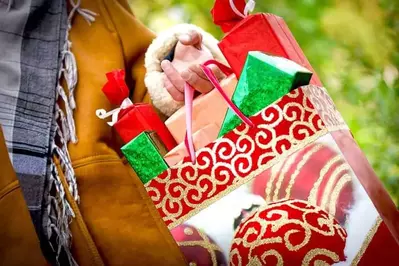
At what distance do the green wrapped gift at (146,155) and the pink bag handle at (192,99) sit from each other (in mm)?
44

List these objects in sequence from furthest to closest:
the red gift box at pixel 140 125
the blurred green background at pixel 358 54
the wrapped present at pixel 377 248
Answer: the blurred green background at pixel 358 54, the red gift box at pixel 140 125, the wrapped present at pixel 377 248

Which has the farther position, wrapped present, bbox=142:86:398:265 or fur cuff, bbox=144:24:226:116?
fur cuff, bbox=144:24:226:116

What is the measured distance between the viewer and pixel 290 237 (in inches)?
28.1

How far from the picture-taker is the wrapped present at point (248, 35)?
766 mm

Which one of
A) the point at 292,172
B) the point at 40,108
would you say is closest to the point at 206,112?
the point at 292,172

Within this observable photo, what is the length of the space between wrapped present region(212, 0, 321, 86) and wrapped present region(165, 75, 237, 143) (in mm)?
27

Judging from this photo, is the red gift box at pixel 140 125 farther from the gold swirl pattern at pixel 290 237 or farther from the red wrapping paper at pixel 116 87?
the gold swirl pattern at pixel 290 237

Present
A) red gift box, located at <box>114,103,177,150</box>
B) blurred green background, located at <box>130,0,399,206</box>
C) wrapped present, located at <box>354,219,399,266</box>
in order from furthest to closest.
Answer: blurred green background, located at <box>130,0,399,206</box> → red gift box, located at <box>114,103,177,150</box> → wrapped present, located at <box>354,219,399,266</box>

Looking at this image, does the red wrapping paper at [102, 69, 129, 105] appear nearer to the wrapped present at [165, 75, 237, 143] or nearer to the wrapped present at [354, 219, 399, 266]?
the wrapped present at [165, 75, 237, 143]

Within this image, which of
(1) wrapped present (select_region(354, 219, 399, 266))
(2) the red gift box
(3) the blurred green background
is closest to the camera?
(1) wrapped present (select_region(354, 219, 399, 266))

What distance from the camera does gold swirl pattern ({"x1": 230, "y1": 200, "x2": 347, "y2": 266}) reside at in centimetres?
71

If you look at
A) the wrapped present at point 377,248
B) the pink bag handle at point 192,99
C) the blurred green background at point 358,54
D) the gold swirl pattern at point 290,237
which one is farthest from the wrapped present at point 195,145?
the blurred green background at point 358,54

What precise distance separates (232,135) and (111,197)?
0.25 metres

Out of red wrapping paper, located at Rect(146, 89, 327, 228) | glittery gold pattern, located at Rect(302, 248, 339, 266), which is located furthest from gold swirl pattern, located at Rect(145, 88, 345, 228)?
glittery gold pattern, located at Rect(302, 248, 339, 266)
